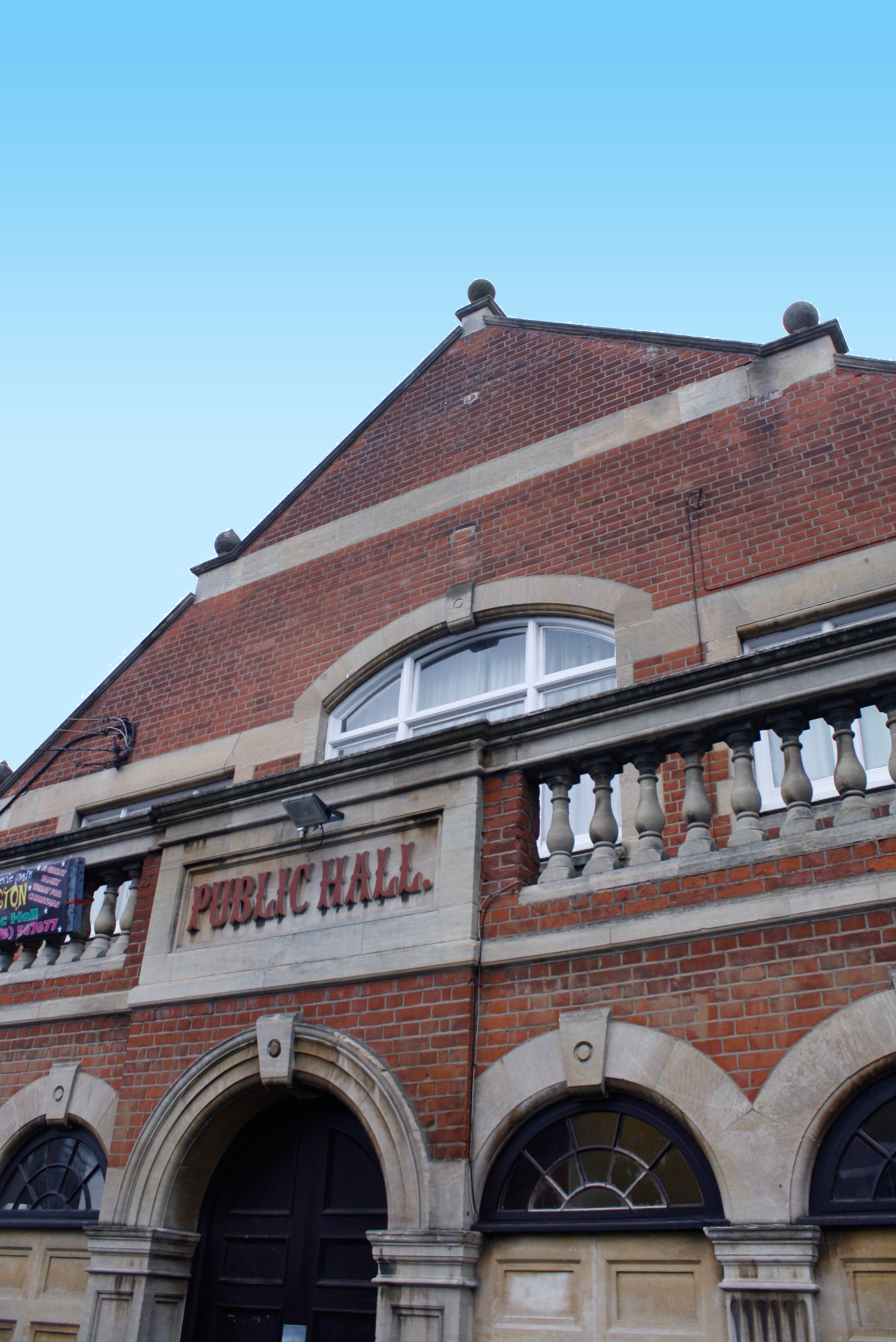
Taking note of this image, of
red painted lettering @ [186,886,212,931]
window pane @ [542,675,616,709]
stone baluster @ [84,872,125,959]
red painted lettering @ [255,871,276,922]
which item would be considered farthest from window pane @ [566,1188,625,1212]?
stone baluster @ [84,872,125,959]

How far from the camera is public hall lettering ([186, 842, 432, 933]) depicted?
265 inches

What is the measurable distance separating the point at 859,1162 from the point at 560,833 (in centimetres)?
225

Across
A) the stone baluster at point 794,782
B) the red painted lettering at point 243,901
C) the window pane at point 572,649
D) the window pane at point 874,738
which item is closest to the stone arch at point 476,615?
the window pane at point 572,649

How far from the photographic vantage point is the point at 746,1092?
16.8ft

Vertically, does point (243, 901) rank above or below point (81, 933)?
below

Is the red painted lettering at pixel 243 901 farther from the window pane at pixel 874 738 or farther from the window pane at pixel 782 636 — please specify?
the window pane at pixel 874 738

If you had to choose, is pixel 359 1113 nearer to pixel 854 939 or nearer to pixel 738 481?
pixel 854 939

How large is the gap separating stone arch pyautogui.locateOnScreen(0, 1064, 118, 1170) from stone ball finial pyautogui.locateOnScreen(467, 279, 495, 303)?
8246mm

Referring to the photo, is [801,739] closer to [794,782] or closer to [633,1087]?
[794,782]

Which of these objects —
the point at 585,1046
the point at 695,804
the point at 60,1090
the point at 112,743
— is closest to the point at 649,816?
the point at 695,804

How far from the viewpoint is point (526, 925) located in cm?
615

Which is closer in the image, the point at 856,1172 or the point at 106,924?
the point at 856,1172

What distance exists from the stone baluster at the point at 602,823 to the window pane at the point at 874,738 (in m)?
2.23

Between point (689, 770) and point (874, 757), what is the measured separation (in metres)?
2.21
